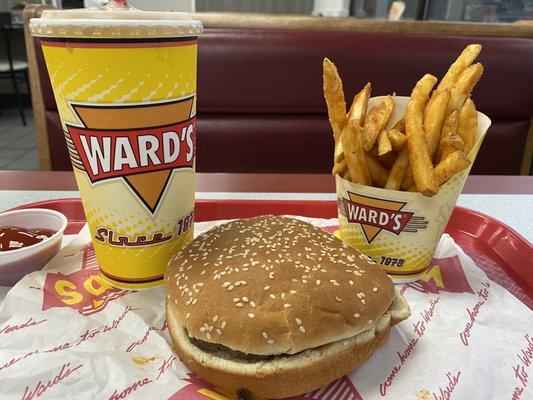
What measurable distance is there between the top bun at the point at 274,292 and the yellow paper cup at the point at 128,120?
115mm

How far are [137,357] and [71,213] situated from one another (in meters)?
0.75

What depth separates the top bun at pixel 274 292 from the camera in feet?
2.54

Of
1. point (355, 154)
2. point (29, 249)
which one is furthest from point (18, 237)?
point (355, 154)

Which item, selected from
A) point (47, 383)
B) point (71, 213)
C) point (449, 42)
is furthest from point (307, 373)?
point (449, 42)

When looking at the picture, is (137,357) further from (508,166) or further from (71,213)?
(508,166)

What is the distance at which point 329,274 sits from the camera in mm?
871

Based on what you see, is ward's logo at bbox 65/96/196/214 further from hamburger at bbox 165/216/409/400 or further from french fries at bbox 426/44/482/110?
french fries at bbox 426/44/482/110

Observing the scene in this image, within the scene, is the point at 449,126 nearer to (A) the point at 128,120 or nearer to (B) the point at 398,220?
(B) the point at 398,220

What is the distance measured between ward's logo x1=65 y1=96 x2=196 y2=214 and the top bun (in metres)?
0.19

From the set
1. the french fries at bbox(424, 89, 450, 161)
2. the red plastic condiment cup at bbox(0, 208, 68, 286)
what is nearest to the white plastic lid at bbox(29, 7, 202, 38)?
the red plastic condiment cup at bbox(0, 208, 68, 286)

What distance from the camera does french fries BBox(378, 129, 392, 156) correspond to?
0.97 m

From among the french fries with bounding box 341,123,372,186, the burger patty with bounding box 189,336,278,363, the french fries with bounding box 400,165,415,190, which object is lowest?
the burger patty with bounding box 189,336,278,363

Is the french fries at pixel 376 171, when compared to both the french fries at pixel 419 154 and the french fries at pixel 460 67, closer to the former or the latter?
the french fries at pixel 419 154

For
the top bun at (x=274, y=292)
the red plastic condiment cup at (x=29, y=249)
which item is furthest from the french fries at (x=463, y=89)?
the red plastic condiment cup at (x=29, y=249)
